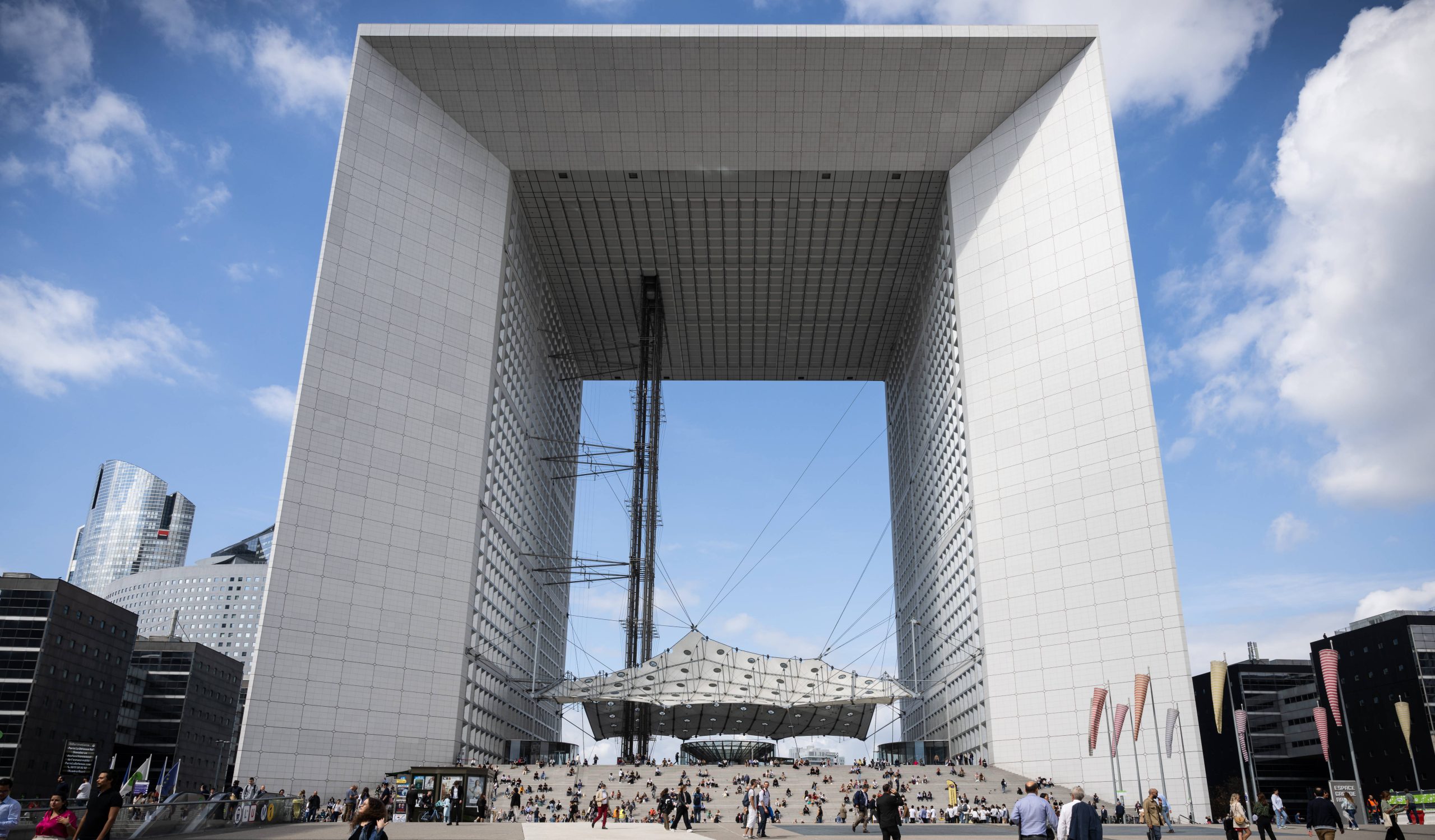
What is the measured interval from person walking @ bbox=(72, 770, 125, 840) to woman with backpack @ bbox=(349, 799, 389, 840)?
9.01ft

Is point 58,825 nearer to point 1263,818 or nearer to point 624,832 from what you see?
point 624,832

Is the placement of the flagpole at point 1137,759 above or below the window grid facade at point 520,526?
below

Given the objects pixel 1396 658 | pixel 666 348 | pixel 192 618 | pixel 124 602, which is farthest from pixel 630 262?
pixel 124 602

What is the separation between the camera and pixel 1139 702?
1503 inches

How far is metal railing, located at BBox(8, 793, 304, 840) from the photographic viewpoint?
683 inches

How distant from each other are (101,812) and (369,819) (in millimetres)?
3273

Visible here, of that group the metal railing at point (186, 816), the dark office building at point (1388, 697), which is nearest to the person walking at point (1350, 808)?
the metal railing at point (186, 816)

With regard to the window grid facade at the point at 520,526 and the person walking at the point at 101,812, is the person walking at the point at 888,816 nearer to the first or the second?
the person walking at the point at 101,812

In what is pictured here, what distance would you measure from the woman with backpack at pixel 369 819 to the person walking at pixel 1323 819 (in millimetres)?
15611

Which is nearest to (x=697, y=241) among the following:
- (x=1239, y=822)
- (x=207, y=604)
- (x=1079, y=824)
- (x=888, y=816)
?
(x=1239, y=822)

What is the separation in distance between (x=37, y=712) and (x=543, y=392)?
178 feet

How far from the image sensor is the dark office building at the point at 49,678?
3258 inches

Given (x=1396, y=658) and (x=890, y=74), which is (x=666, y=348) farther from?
(x=1396, y=658)

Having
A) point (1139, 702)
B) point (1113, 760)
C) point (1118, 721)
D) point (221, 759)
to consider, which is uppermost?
point (1139, 702)
